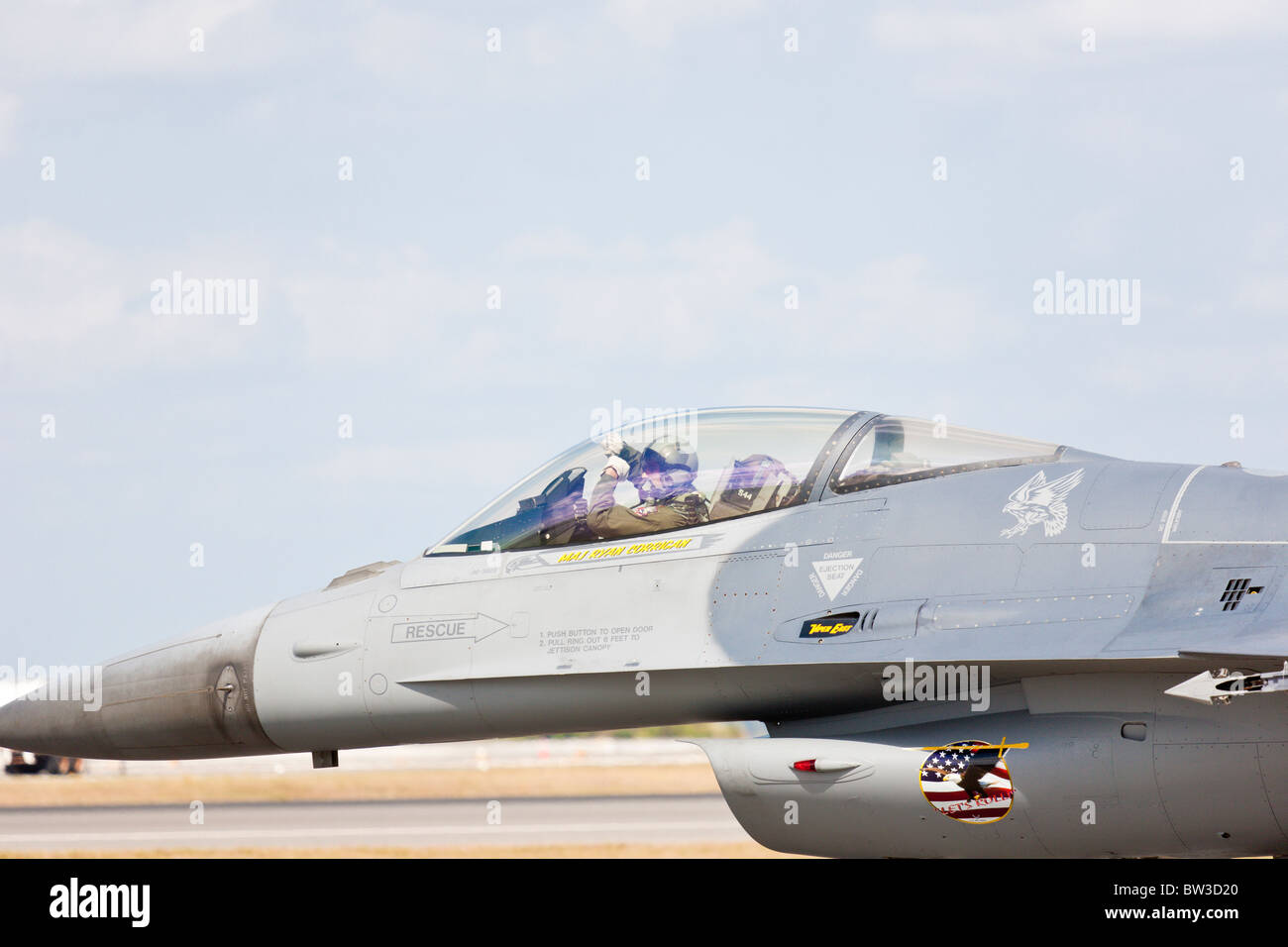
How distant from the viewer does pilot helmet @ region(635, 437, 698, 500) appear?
8.17m

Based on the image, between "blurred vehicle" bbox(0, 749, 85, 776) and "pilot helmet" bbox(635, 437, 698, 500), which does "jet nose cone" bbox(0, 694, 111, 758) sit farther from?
"blurred vehicle" bbox(0, 749, 85, 776)

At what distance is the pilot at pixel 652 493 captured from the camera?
8.08 m

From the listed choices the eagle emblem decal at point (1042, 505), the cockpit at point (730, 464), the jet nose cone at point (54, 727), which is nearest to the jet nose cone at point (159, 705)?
the jet nose cone at point (54, 727)

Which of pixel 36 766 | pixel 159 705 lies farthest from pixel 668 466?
pixel 36 766

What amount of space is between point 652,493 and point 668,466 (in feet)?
0.68

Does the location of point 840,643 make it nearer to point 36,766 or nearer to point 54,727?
point 54,727

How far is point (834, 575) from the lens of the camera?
739 cm

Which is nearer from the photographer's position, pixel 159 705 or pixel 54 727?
pixel 159 705

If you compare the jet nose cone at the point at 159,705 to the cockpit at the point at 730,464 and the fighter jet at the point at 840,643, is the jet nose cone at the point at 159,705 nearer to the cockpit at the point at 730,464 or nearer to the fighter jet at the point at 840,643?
the fighter jet at the point at 840,643

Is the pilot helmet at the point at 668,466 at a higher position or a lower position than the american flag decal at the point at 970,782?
higher

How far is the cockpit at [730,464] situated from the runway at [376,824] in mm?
9253

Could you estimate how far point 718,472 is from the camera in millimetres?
8133

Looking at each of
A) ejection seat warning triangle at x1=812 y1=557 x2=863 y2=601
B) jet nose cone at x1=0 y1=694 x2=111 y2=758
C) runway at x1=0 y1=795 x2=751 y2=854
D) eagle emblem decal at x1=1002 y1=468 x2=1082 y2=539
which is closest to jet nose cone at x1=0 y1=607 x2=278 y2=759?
jet nose cone at x1=0 y1=694 x2=111 y2=758

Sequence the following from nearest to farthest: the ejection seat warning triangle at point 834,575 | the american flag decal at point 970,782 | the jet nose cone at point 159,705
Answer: the american flag decal at point 970,782, the ejection seat warning triangle at point 834,575, the jet nose cone at point 159,705
